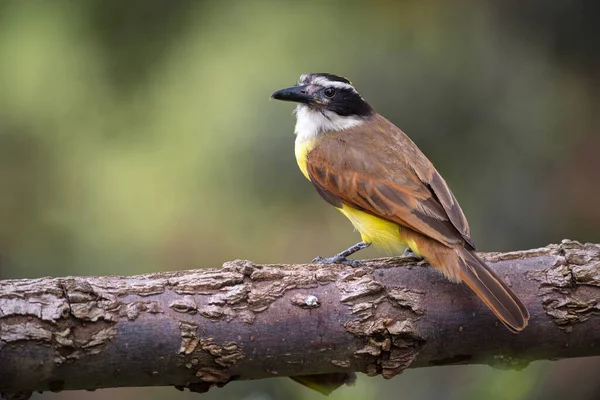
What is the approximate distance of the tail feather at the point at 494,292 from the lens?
369 cm

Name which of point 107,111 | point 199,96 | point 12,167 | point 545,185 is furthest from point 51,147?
point 545,185

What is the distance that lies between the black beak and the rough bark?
150 centimetres

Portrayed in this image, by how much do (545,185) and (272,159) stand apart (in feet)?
6.63

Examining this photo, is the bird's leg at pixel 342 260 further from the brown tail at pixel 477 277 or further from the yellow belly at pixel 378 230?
the brown tail at pixel 477 277

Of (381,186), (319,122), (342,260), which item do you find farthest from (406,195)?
(319,122)

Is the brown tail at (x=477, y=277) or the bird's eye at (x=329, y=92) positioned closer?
the brown tail at (x=477, y=277)

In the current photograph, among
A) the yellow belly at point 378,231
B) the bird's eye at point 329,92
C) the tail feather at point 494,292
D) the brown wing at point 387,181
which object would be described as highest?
the bird's eye at point 329,92

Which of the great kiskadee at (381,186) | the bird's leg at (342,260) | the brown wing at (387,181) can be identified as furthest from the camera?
the brown wing at (387,181)

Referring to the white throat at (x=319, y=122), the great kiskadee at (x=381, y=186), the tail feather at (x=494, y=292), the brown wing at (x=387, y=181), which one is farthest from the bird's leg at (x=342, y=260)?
the white throat at (x=319, y=122)

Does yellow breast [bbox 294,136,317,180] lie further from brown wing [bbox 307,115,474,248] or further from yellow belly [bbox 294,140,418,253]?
yellow belly [bbox 294,140,418,253]

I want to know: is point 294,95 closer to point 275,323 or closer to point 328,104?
point 328,104

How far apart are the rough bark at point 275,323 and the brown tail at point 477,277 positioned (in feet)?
0.27

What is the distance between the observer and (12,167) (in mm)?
6141

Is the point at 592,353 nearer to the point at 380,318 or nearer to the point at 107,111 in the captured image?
the point at 380,318
